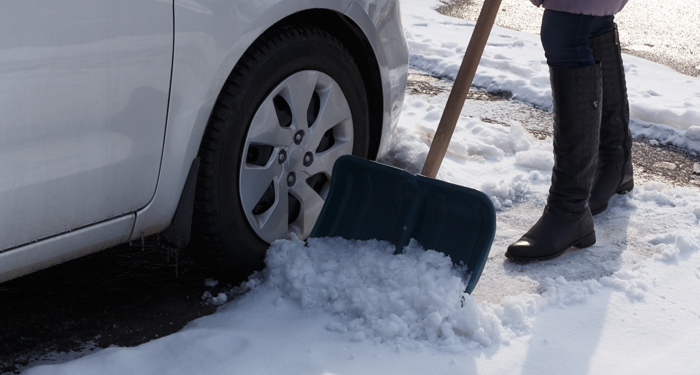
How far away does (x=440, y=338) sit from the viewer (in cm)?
198

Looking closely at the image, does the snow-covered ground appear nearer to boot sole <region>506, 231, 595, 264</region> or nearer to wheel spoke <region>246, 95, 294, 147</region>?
boot sole <region>506, 231, 595, 264</region>

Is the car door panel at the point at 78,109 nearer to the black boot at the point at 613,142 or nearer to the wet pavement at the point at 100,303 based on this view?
the wet pavement at the point at 100,303

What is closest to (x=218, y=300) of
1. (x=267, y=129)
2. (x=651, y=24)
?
(x=267, y=129)

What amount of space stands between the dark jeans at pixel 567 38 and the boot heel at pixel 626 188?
88 centimetres

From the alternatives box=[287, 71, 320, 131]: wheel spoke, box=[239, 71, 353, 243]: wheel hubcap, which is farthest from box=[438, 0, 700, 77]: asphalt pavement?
box=[287, 71, 320, 131]: wheel spoke

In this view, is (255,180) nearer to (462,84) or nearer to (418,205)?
(418,205)

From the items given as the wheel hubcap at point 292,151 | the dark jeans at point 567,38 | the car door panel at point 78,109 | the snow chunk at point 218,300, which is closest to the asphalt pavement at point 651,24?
the dark jeans at point 567,38

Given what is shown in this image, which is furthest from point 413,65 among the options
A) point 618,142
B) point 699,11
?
point 699,11

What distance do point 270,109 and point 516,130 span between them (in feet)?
6.95

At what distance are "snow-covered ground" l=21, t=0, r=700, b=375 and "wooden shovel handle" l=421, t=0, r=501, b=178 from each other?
13.2 inches

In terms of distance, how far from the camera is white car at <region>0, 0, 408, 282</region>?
59.5 inches

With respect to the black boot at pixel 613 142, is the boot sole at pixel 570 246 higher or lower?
lower

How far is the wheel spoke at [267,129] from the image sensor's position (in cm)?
209

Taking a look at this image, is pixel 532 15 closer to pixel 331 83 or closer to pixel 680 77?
pixel 680 77
